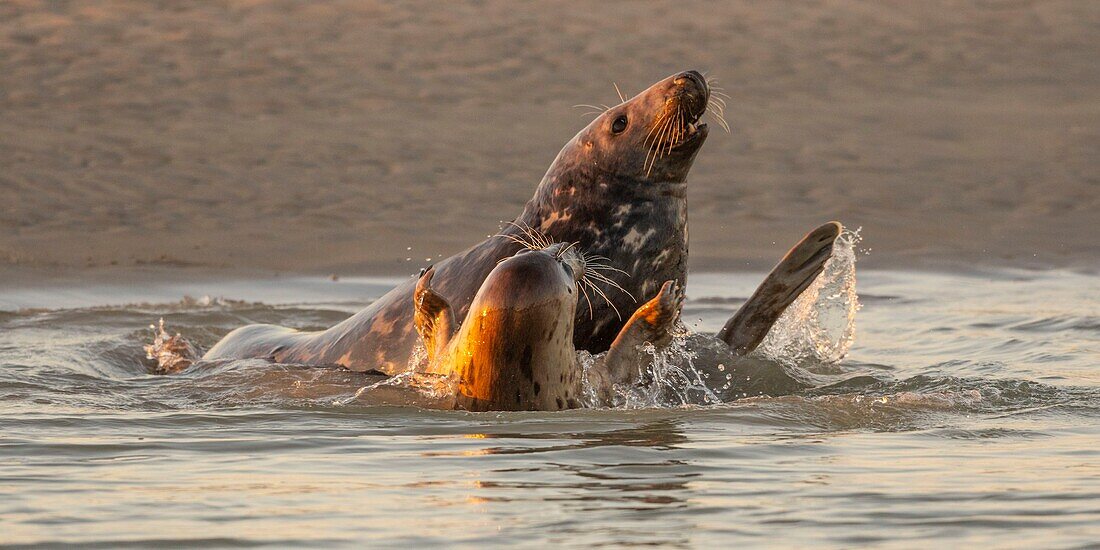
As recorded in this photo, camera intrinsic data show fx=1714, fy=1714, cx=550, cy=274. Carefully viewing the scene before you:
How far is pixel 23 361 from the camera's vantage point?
7.98m

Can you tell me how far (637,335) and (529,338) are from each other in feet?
2.16

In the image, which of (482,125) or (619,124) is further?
(482,125)

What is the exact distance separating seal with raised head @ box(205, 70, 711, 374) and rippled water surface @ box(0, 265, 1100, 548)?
1.44 ft

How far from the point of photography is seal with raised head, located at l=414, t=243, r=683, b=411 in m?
5.58

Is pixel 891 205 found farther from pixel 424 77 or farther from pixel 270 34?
pixel 270 34

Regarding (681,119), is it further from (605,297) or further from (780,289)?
(780,289)

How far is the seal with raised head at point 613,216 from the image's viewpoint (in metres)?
6.62

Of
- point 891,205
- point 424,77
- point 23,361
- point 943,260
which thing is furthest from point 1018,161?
point 23,361

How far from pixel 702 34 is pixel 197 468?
14.8 meters

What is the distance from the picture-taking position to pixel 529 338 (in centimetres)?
562

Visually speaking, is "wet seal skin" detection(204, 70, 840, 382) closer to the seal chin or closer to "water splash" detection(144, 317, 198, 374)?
the seal chin

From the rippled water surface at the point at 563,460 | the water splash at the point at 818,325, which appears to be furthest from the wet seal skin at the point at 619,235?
the water splash at the point at 818,325

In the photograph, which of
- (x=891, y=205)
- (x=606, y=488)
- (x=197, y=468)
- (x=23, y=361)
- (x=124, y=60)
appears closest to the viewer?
(x=606, y=488)

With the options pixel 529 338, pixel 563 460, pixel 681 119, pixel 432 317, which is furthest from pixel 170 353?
pixel 563 460
